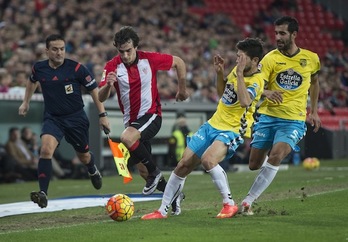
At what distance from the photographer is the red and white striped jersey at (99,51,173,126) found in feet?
38.8

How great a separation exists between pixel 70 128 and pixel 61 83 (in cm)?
67

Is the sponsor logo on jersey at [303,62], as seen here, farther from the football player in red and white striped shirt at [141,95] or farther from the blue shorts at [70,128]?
the blue shorts at [70,128]

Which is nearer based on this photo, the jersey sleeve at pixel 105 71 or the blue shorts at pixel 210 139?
the blue shorts at pixel 210 139

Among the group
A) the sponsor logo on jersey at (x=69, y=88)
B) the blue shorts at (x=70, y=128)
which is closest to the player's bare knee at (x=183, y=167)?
the blue shorts at (x=70, y=128)

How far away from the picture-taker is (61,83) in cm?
1341

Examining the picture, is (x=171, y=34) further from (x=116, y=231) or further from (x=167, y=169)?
(x=116, y=231)

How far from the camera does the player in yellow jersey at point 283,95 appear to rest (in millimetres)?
11391

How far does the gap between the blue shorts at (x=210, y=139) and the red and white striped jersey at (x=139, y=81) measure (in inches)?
47.6

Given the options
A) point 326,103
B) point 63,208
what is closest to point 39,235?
point 63,208

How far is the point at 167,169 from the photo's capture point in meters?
24.0

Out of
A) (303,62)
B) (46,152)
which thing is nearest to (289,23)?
(303,62)

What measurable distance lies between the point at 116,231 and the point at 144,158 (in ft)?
7.33

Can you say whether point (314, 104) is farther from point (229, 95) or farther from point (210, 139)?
point (210, 139)

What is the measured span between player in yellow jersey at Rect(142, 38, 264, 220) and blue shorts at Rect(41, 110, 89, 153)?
2794mm
